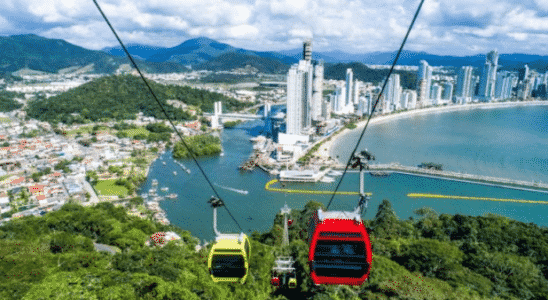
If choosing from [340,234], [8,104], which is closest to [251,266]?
[340,234]

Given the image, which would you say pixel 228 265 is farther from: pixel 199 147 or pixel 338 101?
pixel 338 101

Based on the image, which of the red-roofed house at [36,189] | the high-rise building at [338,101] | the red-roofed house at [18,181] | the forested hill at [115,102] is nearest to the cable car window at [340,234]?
the red-roofed house at [36,189]

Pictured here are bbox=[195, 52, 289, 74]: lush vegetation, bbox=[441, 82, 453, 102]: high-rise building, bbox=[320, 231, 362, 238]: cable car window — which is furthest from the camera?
bbox=[195, 52, 289, 74]: lush vegetation

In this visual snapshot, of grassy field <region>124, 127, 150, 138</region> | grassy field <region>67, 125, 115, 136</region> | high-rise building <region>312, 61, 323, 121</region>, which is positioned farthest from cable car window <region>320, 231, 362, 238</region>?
high-rise building <region>312, 61, 323, 121</region>

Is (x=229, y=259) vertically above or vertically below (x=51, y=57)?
below

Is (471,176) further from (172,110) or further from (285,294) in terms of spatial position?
(172,110)

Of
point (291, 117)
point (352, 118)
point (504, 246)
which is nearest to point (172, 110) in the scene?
point (291, 117)

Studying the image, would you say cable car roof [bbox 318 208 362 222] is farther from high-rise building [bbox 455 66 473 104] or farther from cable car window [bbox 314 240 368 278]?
high-rise building [bbox 455 66 473 104]
